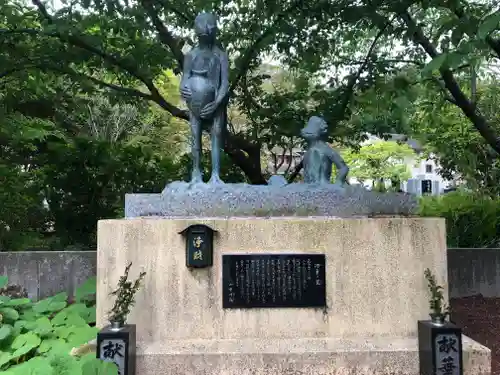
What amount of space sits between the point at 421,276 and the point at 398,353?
2.19 ft

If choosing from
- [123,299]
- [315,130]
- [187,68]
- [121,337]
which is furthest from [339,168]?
[121,337]

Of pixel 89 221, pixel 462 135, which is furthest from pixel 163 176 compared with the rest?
pixel 462 135

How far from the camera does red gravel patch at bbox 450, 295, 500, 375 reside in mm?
4703

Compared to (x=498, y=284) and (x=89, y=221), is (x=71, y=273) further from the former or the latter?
(x=498, y=284)

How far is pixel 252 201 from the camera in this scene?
394cm

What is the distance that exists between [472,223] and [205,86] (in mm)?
5939

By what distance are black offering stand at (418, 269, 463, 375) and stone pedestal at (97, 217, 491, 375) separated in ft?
0.83

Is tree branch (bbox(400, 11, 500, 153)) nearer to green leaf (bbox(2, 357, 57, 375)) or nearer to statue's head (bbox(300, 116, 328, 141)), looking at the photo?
statue's head (bbox(300, 116, 328, 141))

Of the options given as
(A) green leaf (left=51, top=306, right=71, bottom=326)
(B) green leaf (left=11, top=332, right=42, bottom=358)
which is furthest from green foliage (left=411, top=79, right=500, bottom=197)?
(B) green leaf (left=11, top=332, right=42, bottom=358)

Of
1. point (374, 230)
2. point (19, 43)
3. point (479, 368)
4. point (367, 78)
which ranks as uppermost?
point (19, 43)

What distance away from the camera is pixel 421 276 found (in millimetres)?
3807

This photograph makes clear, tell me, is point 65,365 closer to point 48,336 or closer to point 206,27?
point 48,336

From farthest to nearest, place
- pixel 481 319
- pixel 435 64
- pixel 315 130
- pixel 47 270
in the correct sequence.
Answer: pixel 47 270
pixel 481 319
pixel 315 130
pixel 435 64

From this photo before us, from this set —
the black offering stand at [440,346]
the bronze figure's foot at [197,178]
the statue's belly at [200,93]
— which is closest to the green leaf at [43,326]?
the bronze figure's foot at [197,178]
